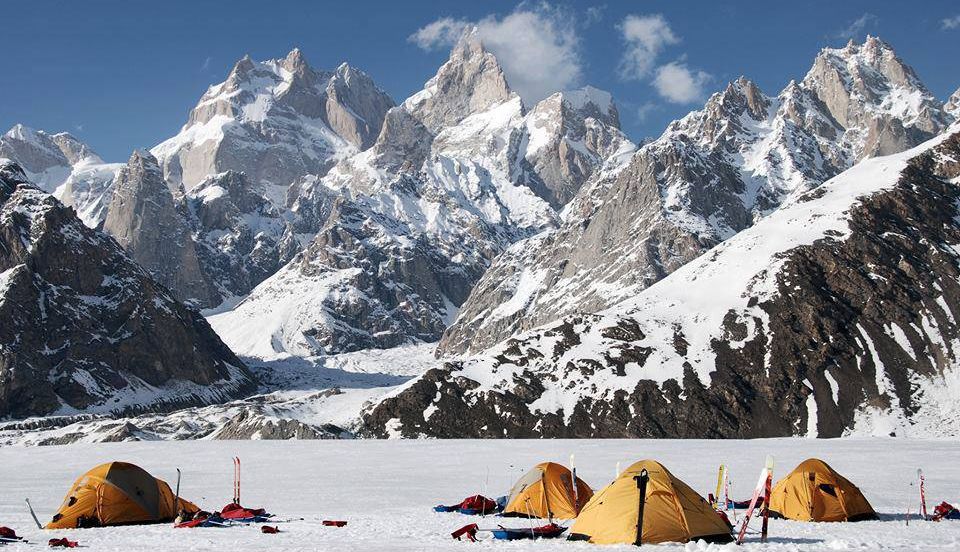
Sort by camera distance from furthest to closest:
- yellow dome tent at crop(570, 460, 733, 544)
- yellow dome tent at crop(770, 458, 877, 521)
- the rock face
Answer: the rock face → yellow dome tent at crop(770, 458, 877, 521) → yellow dome tent at crop(570, 460, 733, 544)

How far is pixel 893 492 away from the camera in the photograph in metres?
Answer: 45.1

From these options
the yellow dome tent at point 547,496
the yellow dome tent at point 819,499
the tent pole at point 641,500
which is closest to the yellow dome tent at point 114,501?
the yellow dome tent at point 547,496

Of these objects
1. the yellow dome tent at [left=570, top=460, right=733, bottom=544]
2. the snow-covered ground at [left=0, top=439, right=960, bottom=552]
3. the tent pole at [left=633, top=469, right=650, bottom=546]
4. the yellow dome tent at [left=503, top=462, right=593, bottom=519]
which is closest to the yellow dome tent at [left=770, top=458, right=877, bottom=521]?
the snow-covered ground at [left=0, top=439, right=960, bottom=552]

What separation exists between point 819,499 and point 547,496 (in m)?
11.5

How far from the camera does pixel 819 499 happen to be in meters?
37.7

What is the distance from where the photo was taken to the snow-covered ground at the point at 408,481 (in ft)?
96.8

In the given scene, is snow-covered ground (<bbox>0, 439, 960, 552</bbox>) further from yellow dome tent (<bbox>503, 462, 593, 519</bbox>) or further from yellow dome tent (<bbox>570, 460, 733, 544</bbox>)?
yellow dome tent (<bbox>503, 462, 593, 519</bbox>)

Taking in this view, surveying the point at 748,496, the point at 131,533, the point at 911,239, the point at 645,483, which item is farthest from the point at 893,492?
the point at 911,239

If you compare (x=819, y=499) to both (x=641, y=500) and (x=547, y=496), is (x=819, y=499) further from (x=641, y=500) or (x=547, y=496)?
(x=641, y=500)

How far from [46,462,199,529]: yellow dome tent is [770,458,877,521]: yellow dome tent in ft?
84.2

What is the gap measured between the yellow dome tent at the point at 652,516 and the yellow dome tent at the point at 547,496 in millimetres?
8388

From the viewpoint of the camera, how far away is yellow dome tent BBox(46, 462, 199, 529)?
36312 millimetres

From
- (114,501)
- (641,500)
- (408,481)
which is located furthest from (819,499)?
(114,501)

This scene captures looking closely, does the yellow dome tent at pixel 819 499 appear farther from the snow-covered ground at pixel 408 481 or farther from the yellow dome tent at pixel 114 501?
the yellow dome tent at pixel 114 501
